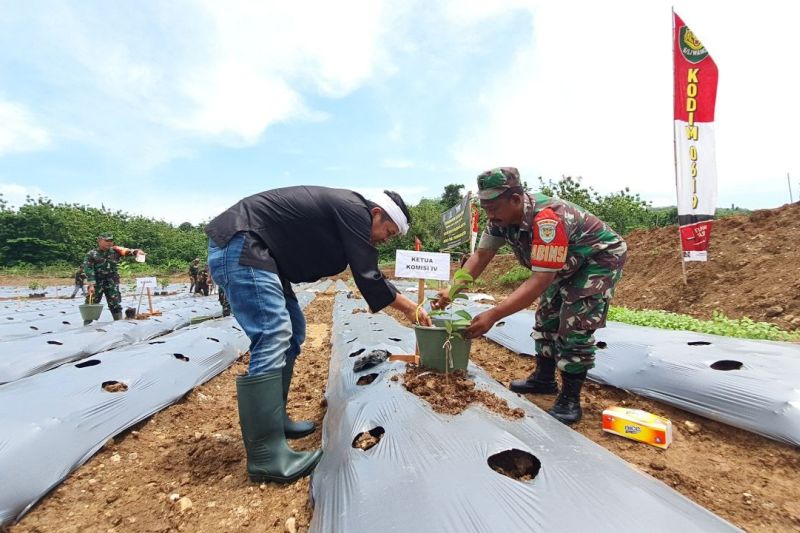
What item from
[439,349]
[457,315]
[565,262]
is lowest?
[439,349]

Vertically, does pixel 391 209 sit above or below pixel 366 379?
above

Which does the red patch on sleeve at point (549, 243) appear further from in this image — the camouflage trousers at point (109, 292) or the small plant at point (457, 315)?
the camouflage trousers at point (109, 292)

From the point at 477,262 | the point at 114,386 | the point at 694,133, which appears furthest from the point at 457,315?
the point at 694,133

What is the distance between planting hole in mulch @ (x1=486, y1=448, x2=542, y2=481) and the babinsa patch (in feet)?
3.37

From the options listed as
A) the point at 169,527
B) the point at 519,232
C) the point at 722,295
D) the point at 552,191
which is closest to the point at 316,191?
the point at 519,232

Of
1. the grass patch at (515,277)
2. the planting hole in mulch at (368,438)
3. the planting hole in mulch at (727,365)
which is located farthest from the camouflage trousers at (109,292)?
the grass patch at (515,277)

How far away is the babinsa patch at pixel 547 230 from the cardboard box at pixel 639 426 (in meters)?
1.03

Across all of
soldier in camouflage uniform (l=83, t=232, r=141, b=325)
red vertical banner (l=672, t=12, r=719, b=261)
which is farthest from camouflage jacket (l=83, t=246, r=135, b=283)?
red vertical banner (l=672, t=12, r=719, b=261)

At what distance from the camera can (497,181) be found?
7.00ft

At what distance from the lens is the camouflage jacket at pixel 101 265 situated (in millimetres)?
6668

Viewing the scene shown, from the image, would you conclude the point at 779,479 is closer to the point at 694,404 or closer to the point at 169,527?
the point at 694,404

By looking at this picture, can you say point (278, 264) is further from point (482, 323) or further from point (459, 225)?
point (459, 225)

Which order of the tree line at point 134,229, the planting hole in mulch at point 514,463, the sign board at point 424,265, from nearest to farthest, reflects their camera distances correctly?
the planting hole in mulch at point 514,463, the sign board at point 424,265, the tree line at point 134,229

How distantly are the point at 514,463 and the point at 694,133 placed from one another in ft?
20.7
